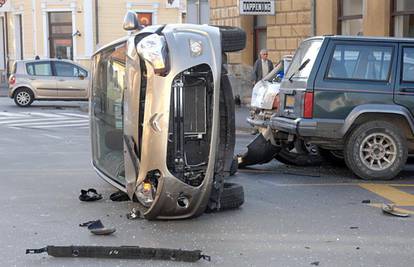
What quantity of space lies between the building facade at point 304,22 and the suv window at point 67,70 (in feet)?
17.2

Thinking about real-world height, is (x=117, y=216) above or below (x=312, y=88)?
below

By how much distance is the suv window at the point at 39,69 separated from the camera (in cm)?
2258

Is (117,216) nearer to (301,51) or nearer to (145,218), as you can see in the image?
(145,218)

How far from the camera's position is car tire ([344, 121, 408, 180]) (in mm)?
8617

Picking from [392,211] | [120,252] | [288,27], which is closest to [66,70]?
[288,27]

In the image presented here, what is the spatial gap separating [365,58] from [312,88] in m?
0.83

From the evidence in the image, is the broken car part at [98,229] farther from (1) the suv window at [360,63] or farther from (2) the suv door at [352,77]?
(1) the suv window at [360,63]

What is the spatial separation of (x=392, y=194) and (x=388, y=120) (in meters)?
1.24

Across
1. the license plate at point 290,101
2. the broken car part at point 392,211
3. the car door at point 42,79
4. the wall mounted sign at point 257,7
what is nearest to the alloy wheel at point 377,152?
the license plate at point 290,101

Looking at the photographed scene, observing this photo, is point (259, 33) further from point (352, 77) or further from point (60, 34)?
point (60, 34)

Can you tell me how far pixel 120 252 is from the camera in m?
5.40

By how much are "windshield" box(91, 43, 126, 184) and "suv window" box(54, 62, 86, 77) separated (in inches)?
592

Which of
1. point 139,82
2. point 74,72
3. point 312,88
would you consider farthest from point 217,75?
point 74,72

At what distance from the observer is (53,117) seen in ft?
62.0
